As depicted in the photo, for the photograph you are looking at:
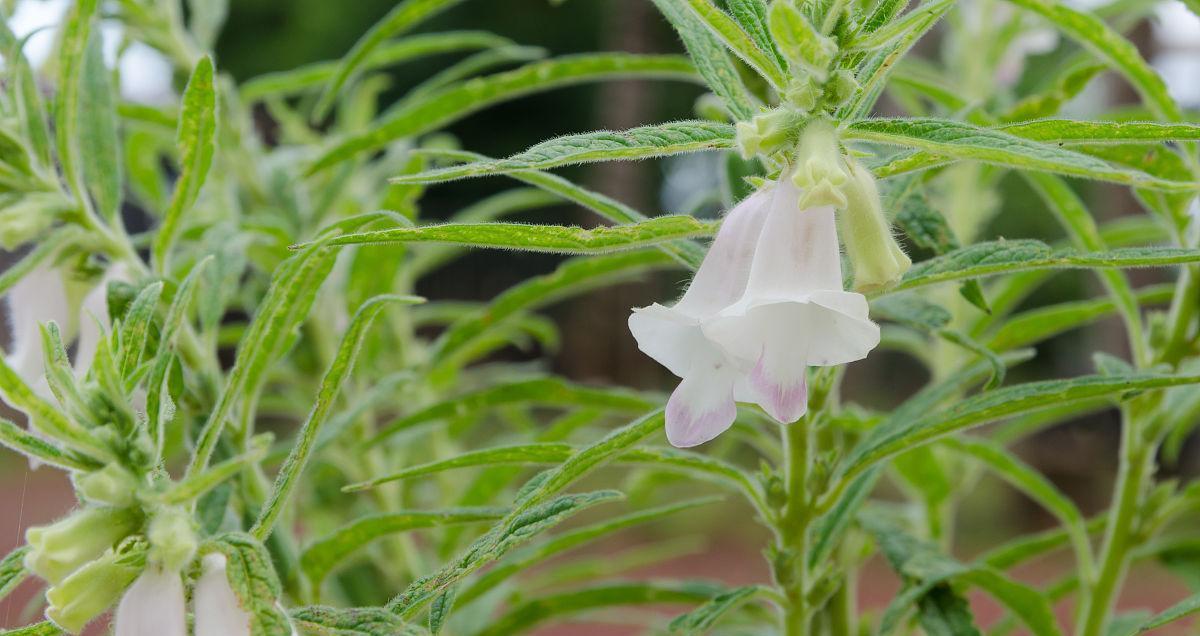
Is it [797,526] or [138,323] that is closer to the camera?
[138,323]

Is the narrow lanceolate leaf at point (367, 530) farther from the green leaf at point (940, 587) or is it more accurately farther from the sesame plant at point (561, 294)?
the green leaf at point (940, 587)

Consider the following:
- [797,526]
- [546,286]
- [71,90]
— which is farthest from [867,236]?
[71,90]

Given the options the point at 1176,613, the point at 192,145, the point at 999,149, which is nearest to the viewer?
the point at 999,149

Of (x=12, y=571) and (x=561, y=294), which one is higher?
(x=561, y=294)

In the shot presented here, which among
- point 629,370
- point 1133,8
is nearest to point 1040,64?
point 629,370

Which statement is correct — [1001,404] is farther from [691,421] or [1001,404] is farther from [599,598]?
[599,598]

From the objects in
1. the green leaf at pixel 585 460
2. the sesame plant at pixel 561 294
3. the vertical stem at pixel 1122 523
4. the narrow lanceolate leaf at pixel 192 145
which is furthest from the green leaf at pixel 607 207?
the vertical stem at pixel 1122 523

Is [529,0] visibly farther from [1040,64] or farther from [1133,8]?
[1133,8]
